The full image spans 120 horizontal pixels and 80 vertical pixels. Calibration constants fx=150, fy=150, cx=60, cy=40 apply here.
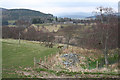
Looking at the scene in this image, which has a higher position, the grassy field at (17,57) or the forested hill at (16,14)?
the forested hill at (16,14)

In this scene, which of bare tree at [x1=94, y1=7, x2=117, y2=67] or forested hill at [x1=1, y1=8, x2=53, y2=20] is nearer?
bare tree at [x1=94, y1=7, x2=117, y2=67]

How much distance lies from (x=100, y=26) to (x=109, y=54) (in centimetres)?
593

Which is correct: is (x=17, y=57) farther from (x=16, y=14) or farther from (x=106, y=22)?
(x=16, y=14)

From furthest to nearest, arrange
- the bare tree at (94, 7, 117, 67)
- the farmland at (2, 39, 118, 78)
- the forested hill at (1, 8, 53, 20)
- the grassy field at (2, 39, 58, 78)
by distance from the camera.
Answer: the forested hill at (1, 8, 53, 20) < the bare tree at (94, 7, 117, 67) < the grassy field at (2, 39, 58, 78) < the farmland at (2, 39, 118, 78)

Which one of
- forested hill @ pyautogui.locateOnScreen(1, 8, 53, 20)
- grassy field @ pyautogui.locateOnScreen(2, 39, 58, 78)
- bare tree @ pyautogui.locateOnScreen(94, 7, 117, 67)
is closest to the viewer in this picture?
grassy field @ pyautogui.locateOnScreen(2, 39, 58, 78)

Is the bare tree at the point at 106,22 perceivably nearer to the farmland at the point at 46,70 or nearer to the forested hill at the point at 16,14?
the farmland at the point at 46,70

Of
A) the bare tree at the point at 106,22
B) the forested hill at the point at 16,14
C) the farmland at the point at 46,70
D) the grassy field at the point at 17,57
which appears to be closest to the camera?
the farmland at the point at 46,70

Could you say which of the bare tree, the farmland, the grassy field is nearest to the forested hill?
the grassy field

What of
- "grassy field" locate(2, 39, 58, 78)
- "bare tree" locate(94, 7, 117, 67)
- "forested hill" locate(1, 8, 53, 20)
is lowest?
"grassy field" locate(2, 39, 58, 78)

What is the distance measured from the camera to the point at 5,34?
190 ft

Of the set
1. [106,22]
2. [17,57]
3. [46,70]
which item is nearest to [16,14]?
[17,57]

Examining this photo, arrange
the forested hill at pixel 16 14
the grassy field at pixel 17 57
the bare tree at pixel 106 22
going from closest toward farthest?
the grassy field at pixel 17 57 → the bare tree at pixel 106 22 → the forested hill at pixel 16 14

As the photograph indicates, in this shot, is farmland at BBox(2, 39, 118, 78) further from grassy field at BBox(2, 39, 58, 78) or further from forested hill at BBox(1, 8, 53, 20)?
forested hill at BBox(1, 8, 53, 20)

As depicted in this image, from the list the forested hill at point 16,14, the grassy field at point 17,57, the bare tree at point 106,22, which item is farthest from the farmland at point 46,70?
the forested hill at point 16,14
